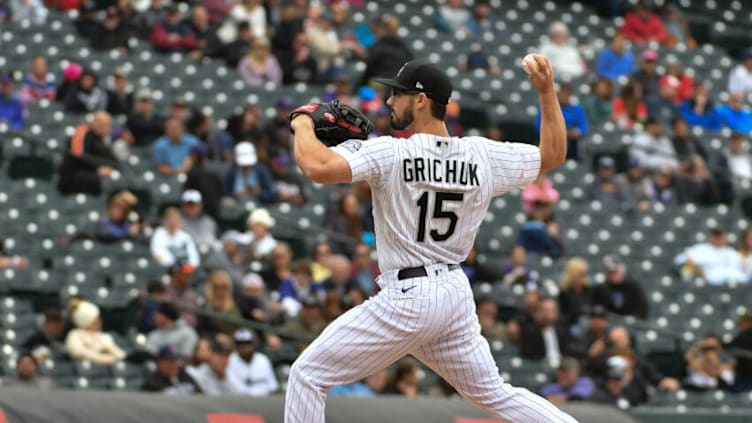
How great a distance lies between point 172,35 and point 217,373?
259 inches

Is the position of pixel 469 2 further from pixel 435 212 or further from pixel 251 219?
pixel 435 212

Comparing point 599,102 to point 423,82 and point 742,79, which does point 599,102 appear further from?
point 423,82

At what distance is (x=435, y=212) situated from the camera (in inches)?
233

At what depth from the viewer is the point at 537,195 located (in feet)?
49.7

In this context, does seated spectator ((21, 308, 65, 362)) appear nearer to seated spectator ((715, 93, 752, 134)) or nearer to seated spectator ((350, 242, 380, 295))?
seated spectator ((350, 242, 380, 295))

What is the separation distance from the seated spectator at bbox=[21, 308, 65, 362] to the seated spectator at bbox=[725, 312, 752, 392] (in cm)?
572

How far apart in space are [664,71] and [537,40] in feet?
5.75

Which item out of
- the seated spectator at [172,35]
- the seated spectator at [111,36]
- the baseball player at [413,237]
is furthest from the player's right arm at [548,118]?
the seated spectator at [172,35]

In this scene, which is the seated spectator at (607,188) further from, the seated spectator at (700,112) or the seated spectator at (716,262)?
the seated spectator at (700,112)

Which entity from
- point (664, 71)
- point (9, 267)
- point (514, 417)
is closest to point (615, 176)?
point (664, 71)

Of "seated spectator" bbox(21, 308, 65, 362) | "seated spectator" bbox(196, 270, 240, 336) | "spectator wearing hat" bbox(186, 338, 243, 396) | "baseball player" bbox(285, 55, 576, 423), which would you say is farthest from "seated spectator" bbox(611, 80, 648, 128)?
"baseball player" bbox(285, 55, 576, 423)

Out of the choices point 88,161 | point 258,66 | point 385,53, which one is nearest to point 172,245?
point 88,161

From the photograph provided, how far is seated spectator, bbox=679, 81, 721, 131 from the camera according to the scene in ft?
58.9

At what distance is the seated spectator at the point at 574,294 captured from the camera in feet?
43.1
